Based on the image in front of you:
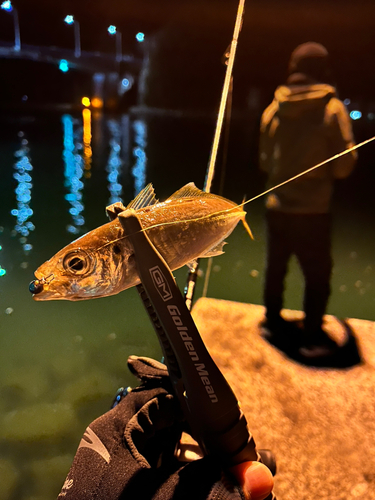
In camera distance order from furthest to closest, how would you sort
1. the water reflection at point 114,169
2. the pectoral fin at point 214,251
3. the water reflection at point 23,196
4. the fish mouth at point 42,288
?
the water reflection at point 114,169 < the water reflection at point 23,196 < the pectoral fin at point 214,251 < the fish mouth at point 42,288

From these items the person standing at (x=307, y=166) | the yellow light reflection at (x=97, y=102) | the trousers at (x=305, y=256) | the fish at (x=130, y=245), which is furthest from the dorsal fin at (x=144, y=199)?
the yellow light reflection at (x=97, y=102)

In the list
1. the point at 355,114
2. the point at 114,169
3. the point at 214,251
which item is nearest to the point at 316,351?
the point at 355,114

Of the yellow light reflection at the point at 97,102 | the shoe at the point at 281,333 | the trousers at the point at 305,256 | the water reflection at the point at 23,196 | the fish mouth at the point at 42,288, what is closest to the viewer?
the fish mouth at the point at 42,288

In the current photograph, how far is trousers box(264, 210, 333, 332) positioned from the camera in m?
1.15

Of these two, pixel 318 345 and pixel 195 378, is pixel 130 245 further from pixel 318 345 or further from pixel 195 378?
pixel 318 345

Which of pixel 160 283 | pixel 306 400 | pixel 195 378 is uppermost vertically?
pixel 160 283

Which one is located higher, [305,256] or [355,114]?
[355,114]

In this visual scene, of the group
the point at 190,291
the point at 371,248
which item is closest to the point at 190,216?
the point at 190,291

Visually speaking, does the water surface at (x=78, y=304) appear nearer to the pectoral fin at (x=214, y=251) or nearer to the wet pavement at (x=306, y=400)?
the pectoral fin at (x=214, y=251)

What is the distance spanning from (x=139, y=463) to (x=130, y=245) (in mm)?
356

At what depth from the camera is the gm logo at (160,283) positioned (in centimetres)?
41

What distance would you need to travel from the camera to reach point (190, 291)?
0.67m

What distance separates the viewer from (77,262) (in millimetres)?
365

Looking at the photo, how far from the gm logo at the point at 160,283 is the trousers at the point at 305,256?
0.80 m
